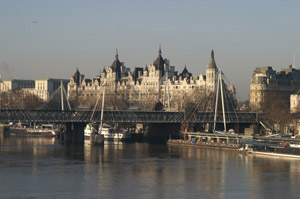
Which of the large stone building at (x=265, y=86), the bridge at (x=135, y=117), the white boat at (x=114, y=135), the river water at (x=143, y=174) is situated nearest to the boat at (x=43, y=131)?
the bridge at (x=135, y=117)

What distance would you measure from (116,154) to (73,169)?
67.4 ft

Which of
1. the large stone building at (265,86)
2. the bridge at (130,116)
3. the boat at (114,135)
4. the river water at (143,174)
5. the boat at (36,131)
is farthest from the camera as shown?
the large stone building at (265,86)

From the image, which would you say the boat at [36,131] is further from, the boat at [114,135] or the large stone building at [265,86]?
the large stone building at [265,86]

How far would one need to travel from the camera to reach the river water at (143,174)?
65688mm

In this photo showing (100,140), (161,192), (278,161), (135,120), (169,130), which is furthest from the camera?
(169,130)

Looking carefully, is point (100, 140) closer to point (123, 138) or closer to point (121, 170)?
point (123, 138)

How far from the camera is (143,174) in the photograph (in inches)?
3073

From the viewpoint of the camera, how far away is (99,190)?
66438 mm

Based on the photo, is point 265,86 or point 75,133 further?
point 265,86

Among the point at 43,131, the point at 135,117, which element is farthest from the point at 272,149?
the point at 43,131

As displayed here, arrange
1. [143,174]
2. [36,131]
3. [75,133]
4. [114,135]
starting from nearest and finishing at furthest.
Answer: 1. [143,174]
2. [75,133]
3. [114,135]
4. [36,131]

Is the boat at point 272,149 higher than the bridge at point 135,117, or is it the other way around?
the bridge at point 135,117

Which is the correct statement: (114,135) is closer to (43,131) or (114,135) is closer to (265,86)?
(43,131)

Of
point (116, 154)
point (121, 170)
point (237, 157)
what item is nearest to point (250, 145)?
point (237, 157)
